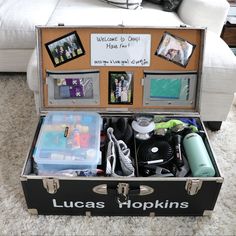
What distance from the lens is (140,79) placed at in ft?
4.13

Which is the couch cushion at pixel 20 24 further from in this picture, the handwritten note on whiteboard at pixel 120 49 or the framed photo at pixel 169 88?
the framed photo at pixel 169 88

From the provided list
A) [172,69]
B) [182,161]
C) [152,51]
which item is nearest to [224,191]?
[182,161]

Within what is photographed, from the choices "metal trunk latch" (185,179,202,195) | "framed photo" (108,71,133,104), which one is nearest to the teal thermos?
"metal trunk latch" (185,179,202,195)

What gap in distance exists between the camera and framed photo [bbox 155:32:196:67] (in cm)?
120

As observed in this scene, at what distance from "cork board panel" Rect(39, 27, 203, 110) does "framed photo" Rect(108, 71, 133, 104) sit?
1 centimetres

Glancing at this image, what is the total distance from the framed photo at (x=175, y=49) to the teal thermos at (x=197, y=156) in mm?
322

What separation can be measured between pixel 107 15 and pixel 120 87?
0.71 meters

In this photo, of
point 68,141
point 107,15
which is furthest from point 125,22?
point 68,141

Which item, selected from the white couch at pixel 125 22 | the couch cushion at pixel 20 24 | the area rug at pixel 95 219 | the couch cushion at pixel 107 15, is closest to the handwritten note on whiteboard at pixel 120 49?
the white couch at pixel 125 22

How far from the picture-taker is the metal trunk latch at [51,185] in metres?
0.99

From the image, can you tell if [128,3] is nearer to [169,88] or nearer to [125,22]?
[125,22]

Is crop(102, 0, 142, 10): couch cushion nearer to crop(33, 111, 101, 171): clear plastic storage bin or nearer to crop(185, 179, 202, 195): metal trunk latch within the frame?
crop(33, 111, 101, 171): clear plastic storage bin

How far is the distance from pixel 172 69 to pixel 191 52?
104mm

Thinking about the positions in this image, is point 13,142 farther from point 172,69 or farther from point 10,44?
point 172,69
